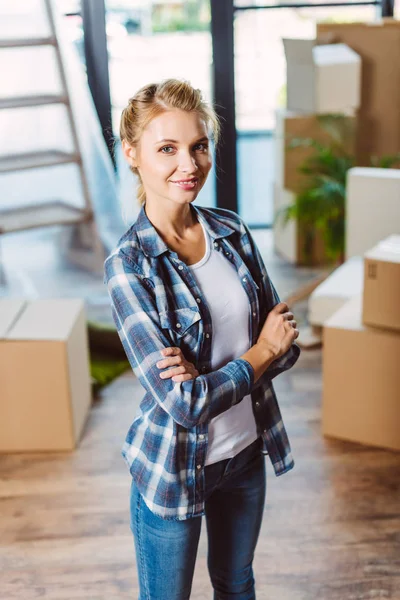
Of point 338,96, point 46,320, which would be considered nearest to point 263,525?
point 46,320

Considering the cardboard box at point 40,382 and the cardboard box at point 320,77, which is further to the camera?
the cardboard box at point 320,77

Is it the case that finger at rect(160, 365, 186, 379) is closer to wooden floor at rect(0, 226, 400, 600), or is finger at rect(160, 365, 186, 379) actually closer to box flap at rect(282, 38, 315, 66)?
wooden floor at rect(0, 226, 400, 600)

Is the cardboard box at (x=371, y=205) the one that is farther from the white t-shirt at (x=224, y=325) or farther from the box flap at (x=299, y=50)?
the white t-shirt at (x=224, y=325)

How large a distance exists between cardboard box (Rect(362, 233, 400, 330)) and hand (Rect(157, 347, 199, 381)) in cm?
149

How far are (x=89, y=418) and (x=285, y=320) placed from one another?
185 centimetres

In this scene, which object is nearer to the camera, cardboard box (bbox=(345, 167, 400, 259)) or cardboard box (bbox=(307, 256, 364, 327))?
cardboard box (bbox=(307, 256, 364, 327))

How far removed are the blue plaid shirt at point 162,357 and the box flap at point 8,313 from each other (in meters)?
1.58

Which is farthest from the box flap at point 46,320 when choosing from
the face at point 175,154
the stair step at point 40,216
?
the face at point 175,154

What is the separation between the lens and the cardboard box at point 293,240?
4.75 meters

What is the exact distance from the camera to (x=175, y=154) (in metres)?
1.35

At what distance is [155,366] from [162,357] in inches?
0.8

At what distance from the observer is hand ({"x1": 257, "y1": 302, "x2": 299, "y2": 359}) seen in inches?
56.2

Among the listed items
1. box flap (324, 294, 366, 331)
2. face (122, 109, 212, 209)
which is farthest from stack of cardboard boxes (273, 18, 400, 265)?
face (122, 109, 212, 209)

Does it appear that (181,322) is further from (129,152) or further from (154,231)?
(129,152)
